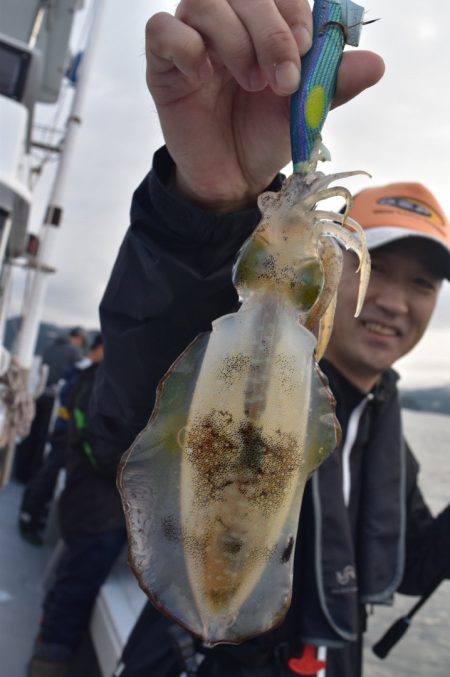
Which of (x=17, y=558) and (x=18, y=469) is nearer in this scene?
(x=17, y=558)

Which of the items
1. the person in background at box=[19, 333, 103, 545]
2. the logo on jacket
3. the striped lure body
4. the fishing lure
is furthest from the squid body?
the person in background at box=[19, 333, 103, 545]

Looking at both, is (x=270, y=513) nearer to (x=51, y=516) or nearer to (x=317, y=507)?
(x=317, y=507)

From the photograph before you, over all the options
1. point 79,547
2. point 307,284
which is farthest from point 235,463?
point 79,547

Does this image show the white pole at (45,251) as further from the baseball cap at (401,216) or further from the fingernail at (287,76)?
the fingernail at (287,76)

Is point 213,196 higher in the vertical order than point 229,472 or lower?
higher

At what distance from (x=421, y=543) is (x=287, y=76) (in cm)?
234

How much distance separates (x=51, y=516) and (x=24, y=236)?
3.68 m

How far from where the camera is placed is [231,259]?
4.51 feet

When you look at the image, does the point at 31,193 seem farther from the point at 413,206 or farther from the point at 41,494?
the point at 413,206

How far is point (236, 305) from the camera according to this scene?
141 cm

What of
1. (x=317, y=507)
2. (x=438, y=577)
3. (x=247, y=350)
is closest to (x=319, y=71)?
(x=247, y=350)

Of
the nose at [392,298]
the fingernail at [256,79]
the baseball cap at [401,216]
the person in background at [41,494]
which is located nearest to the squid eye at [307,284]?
the fingernail at [256,79]

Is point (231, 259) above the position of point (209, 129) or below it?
below

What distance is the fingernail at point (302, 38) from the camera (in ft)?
2.86
